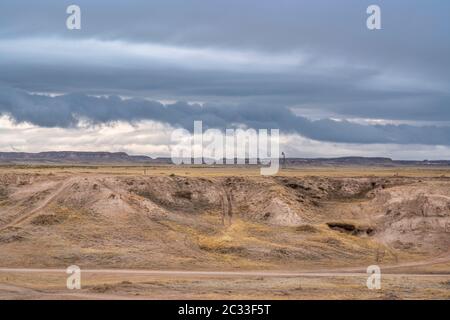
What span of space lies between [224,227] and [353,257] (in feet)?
60.4

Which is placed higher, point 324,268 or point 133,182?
point 133,182

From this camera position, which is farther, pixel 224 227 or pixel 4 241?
pixel 224 227

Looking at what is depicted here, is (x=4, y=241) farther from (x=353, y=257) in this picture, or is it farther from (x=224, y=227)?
(x=353, y=257)

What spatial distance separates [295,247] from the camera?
8950cm

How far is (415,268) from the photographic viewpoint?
83312 millimetres
